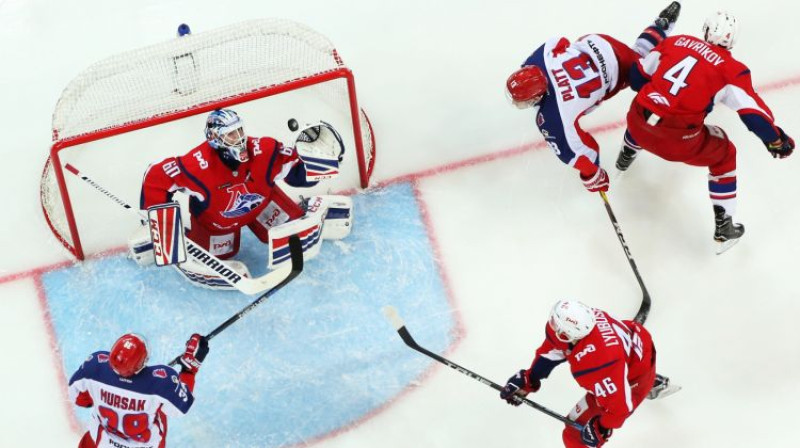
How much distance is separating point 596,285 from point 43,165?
2378mm

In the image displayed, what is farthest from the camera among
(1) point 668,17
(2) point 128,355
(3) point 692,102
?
(1) point 668,17

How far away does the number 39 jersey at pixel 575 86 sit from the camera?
4.07 meters

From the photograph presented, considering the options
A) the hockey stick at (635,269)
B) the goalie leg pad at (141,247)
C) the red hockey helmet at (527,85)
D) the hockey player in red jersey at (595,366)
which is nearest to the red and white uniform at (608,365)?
the hockey player in red jersey at (595,366)

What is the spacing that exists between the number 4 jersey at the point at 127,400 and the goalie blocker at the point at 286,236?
22.4 inches

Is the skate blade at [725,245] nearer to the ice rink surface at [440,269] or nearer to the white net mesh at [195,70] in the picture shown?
the ice rink surface at [440,269]

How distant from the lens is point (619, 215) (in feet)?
14.6

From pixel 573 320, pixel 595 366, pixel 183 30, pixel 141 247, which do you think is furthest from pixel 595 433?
pixel 183 30

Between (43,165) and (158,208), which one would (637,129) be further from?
(43,165)

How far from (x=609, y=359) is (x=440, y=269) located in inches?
40.8

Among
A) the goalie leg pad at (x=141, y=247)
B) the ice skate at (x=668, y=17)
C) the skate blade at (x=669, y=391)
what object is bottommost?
the skate blade at (x=669, y=391)

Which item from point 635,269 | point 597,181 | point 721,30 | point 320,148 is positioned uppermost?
point 721,30

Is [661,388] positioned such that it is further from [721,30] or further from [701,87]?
[721,30]

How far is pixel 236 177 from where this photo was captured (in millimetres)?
3854

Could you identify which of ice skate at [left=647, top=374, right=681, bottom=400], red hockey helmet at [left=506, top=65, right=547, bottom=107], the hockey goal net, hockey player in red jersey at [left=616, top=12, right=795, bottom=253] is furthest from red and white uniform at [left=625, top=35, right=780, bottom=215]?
the hockey goal net
